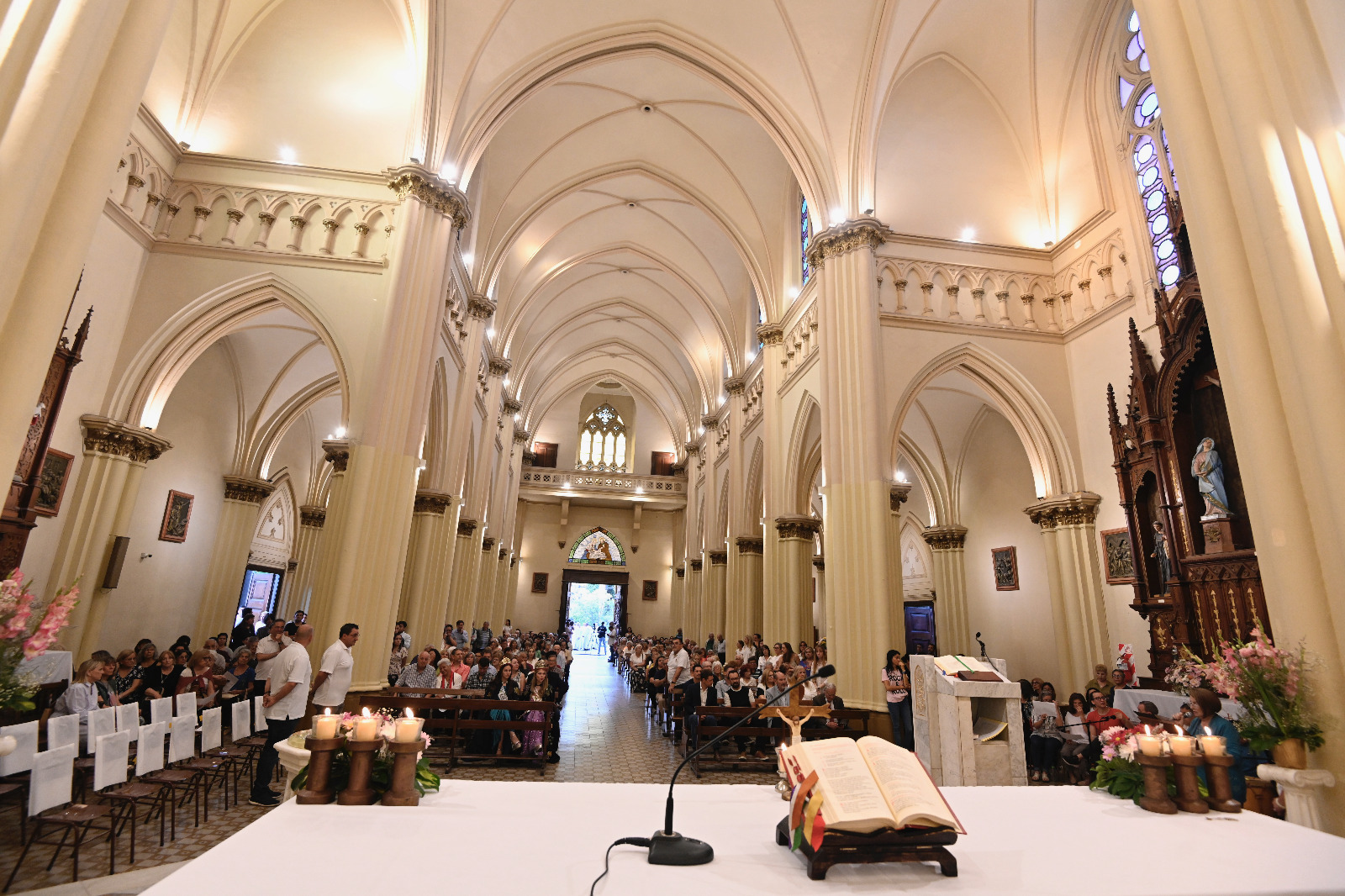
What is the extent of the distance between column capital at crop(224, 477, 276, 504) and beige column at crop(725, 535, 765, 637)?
10.7 m

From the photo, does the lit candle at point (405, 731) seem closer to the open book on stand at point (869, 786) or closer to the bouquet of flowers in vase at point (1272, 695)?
the open book on stand at point (869, 786)

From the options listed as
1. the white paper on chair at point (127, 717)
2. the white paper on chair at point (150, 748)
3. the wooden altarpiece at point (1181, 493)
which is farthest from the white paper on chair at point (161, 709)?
the wooden altarpiece at point (1181, 493)

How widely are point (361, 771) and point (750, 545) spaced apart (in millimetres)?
14928

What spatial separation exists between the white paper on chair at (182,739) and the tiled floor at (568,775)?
0.49 metres

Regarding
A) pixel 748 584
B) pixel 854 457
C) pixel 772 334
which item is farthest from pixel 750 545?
pixel 854 457

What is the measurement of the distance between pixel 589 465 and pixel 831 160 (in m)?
20.7

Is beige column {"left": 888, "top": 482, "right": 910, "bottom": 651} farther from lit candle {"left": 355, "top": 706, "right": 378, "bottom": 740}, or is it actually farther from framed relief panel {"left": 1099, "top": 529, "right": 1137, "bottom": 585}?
lit candle {"left": 355, "top": 706, "right": 378, "bottom": 740}

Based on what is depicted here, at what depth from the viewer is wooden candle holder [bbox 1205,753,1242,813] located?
8.71 feet

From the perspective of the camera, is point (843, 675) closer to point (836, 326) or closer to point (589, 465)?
point (836, 326)

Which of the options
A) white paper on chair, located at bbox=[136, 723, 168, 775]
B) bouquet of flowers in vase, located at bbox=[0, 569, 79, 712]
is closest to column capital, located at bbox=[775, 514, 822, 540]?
white paper on chair, located at bbox=[136, 723, 168, 775]

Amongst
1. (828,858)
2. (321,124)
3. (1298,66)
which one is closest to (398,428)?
(321,124)

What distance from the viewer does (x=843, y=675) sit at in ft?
30.6

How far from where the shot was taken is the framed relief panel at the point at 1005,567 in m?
13.9

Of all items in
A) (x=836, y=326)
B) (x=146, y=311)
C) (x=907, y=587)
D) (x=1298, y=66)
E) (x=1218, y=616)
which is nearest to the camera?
(x=1298, y=66)
